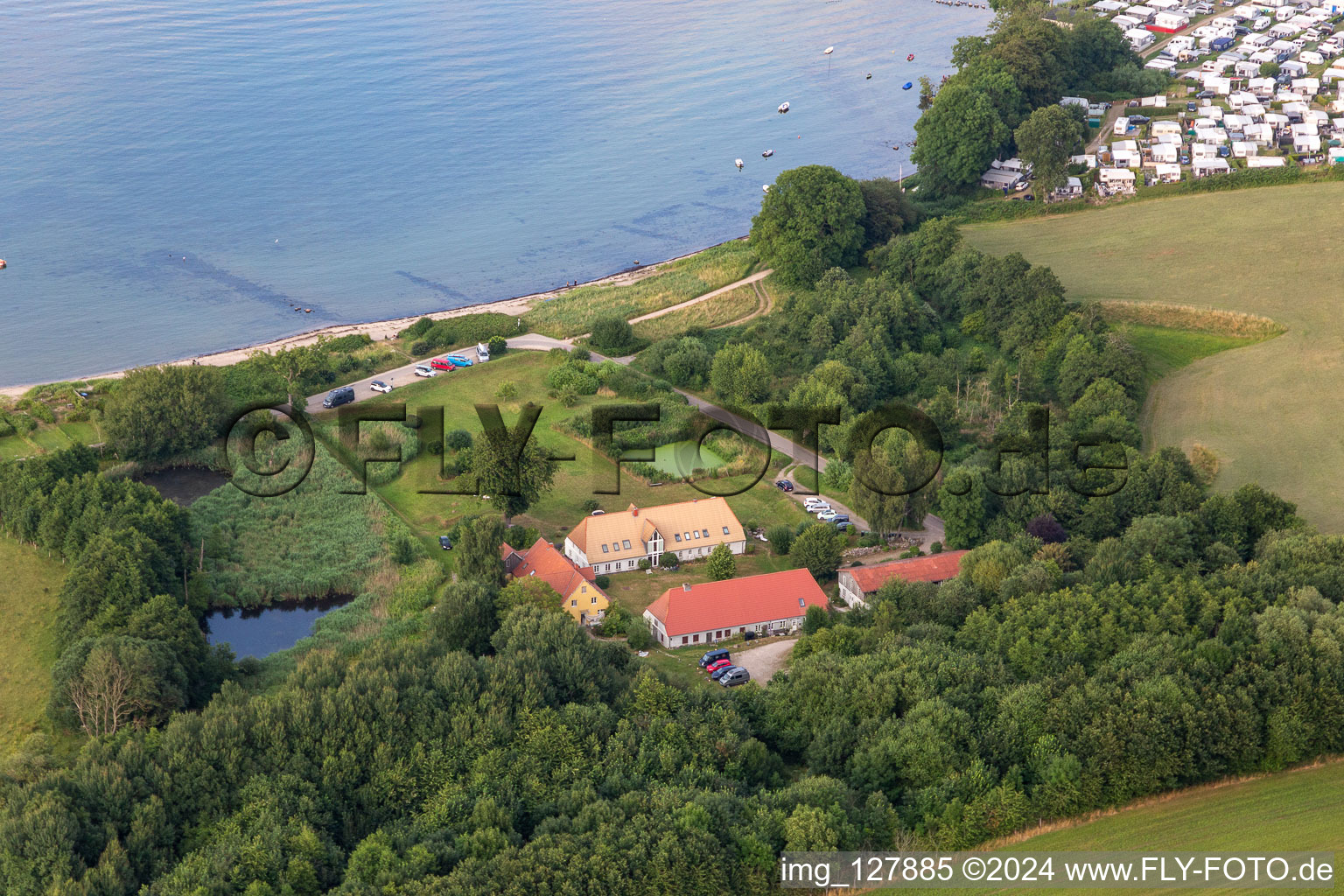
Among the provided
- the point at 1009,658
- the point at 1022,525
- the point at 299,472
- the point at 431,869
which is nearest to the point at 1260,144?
the point at 1022,525

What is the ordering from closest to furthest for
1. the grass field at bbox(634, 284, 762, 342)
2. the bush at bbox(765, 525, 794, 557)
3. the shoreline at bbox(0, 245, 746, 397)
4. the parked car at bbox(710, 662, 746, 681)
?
the parked car at bbox(710, 662, 746, 681)
the bush at bbox(765, 525, 794, 557)
the shoreline at bbox(0, 245, 746, 397)
the grass field at bbox(634, 284, 762, 342)

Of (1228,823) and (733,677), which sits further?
(733,677)

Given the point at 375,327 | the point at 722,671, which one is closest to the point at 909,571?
the point at 722,671

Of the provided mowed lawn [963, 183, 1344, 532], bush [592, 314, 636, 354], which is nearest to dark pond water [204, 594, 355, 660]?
bush [592, 314, 636, 354]

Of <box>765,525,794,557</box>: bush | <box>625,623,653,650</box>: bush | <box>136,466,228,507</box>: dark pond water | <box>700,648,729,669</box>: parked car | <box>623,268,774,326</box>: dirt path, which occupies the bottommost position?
<box>700,648,729,669</box>: parked car

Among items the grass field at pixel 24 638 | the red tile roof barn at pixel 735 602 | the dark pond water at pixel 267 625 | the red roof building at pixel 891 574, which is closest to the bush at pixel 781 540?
the red roof building at pixel 891 574

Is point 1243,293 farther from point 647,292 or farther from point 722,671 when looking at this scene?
point 722,671

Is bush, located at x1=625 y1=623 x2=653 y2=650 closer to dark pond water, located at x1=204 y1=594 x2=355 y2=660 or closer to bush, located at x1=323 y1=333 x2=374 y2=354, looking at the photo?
dark pond water, located at x1=204 y1=594 x2=355 y2=660

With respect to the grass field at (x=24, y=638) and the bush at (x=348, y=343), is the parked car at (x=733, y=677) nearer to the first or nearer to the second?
the grass field at (x=24, y=638)
